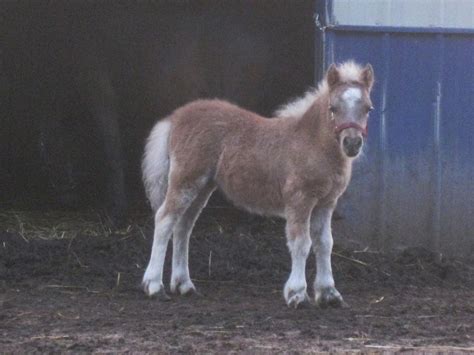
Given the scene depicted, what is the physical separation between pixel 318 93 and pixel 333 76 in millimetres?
416

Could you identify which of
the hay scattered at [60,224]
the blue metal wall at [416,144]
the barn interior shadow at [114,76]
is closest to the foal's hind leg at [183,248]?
the hay scattered at [60,224]

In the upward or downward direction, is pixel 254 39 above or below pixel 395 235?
above

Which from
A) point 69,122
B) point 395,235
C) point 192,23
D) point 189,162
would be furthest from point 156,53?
point 189,162

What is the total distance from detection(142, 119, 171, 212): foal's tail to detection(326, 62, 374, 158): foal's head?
1639 mm

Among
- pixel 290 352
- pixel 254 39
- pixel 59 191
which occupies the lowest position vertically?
pixel 59 191

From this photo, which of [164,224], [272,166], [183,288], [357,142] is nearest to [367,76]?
[357,142]

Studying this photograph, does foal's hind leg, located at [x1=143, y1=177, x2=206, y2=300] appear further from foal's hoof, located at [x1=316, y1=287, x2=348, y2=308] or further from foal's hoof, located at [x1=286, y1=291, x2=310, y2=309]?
foal's hoof, located at [x1=316, y1=287, x2=348, y2=308]

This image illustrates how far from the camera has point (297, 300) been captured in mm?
7832

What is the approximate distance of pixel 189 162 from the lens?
28.1 feet

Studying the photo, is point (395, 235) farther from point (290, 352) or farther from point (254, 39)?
point (290, 352)

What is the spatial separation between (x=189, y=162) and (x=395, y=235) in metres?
3.12

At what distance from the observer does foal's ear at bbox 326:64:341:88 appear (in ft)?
25.8

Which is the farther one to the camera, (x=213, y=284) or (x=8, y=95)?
(x=8, y=95)

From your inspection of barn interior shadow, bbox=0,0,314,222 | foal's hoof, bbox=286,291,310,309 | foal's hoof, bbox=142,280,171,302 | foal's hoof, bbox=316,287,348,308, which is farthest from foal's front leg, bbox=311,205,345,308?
barn interior shadow, bbox=0,0,314,222
